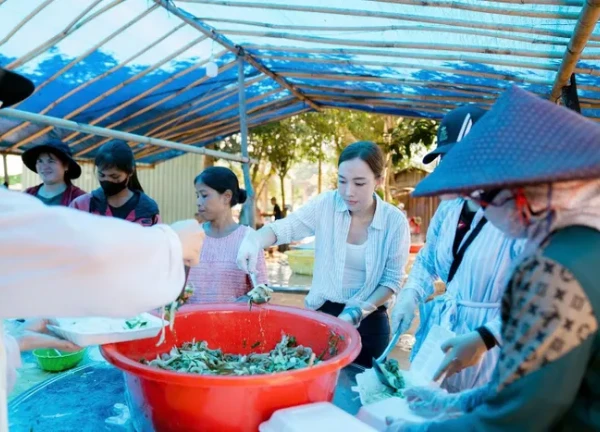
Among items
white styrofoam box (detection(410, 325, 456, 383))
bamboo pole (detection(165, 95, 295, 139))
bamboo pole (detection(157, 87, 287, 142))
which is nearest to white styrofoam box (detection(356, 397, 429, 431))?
white styrofoam box (detection(410, 325, 456, 383))

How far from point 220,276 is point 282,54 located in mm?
3197

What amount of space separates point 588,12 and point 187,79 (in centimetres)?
448

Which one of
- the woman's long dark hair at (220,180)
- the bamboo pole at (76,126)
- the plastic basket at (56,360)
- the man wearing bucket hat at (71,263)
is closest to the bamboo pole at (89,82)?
the bamboo pole at (76,126)

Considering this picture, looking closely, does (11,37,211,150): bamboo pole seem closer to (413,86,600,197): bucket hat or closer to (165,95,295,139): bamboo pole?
(165,95,295,139): bamboo pole

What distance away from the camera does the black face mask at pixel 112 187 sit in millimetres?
3139

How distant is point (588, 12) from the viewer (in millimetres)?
2678

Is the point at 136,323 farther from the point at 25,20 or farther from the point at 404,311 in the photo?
the point at 25,20

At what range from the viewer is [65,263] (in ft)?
3.02

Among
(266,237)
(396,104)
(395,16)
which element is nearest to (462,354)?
(266,237)

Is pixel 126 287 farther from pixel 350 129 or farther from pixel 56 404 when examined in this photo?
A: pixel 350 129

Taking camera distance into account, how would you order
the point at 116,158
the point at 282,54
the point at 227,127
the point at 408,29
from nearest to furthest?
the point at 116,158 < the point at 408,29 < the point at 282,54 < the point at 227,127

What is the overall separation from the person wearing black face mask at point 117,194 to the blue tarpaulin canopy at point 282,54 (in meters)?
1.59

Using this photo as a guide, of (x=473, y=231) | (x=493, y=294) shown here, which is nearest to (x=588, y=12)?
(x=473, y=231)

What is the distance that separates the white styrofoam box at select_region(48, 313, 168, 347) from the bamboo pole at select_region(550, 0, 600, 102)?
2.74 metres
